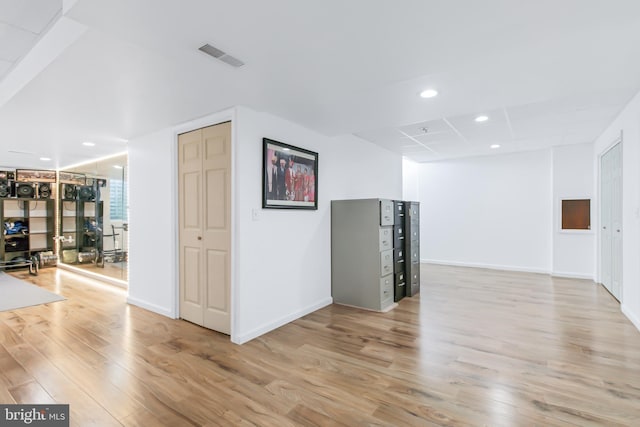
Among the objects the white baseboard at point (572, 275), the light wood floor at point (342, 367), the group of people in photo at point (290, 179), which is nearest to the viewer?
the light wood floor at point (342, 367)

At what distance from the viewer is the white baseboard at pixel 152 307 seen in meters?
3.85

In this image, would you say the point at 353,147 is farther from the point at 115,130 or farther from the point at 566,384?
the point at 566,384

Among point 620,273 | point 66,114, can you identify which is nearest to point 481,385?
point 620,273

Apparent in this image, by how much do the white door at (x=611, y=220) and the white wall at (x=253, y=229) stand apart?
3.56 metres

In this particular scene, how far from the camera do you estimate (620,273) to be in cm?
418

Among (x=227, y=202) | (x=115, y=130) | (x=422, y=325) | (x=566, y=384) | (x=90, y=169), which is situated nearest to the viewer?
(x=566, y=384)

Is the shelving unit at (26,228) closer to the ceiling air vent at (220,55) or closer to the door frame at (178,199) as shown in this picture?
the door frame at (178,199)

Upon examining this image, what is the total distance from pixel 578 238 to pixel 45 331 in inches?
327

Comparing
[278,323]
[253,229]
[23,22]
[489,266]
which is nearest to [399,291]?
[278,323]

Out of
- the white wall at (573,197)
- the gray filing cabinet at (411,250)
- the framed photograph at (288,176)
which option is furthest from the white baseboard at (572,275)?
the framed photograph at (288,176)

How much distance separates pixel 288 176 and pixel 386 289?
2.03m

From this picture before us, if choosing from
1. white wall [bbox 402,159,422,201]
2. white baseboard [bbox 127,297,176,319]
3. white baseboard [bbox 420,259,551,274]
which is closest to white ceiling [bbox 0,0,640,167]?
white baseboard [bbox 127,297,176,319]

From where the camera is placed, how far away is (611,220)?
15.2 feet

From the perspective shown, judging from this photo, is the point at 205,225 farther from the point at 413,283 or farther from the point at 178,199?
the point at 413,283
